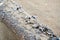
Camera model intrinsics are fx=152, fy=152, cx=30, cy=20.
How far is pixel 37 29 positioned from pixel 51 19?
996 mm

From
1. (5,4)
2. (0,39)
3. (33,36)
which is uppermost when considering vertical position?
(5,4)

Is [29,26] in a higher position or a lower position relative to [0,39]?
higher

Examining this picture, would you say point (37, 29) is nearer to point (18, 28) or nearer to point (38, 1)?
point (18, 28)

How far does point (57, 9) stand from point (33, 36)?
133 centimetres

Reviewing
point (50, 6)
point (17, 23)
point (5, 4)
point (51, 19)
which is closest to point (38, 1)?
point (50, 6)

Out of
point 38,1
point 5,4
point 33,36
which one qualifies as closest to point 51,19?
point 38,1

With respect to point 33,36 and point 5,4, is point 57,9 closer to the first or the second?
point 5,4

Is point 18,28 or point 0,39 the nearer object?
point 18,28

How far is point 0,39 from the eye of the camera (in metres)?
1.69

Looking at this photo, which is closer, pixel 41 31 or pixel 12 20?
pixel 41 31

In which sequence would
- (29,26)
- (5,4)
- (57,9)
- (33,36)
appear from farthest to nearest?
1. (57,9)
2. (5,4)
3. (29,26)
4. (33,36)

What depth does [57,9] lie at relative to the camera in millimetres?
2518

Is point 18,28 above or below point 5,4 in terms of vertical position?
below

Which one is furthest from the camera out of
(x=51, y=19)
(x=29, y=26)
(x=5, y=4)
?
(x=51, y=19)
